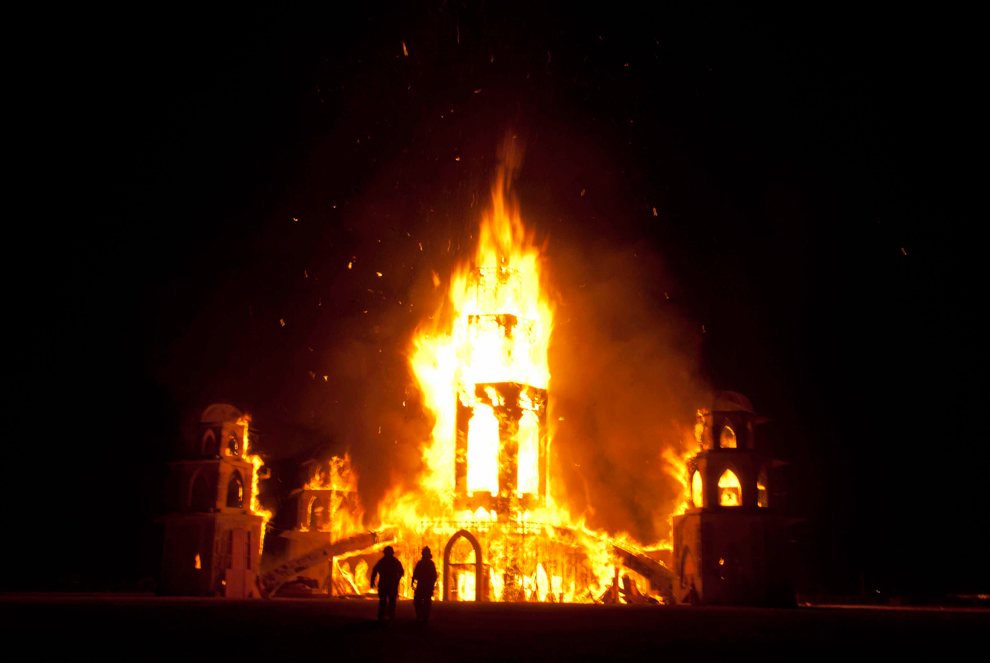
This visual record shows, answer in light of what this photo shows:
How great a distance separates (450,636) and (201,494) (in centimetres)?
3087

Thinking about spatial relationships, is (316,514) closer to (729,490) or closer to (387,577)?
(729,490)

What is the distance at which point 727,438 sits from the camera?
158ft

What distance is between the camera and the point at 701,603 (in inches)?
1783

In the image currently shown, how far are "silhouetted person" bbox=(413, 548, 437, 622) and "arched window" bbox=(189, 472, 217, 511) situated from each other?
2499cm

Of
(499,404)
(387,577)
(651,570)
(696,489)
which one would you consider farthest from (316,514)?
(387,577)

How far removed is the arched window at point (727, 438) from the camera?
4772 cm

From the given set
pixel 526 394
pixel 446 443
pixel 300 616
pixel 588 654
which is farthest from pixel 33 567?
pixel 588 654

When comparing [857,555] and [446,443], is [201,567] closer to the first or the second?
[446,443]

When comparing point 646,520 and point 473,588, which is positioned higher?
point 646,520

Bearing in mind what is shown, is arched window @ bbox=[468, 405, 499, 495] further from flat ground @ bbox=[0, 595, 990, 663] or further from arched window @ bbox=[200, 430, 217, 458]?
flat ground @ bbox=[0, 595, 990, 663]

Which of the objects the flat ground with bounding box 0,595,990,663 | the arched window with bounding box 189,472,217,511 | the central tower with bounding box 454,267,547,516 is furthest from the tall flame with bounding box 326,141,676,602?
the flat ground with bounding box 0,595,990,663

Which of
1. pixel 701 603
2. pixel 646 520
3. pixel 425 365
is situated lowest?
pixel 701 603

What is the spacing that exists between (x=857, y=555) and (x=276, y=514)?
4024 centimetres

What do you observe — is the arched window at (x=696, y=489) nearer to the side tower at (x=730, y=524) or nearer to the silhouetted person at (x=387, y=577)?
the side tower at (x=730, y=524)
